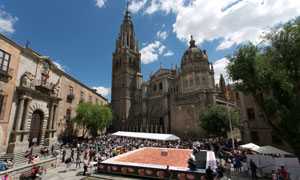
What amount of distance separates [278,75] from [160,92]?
3018cm

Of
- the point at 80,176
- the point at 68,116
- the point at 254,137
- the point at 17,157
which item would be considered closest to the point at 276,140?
the point at 254,137

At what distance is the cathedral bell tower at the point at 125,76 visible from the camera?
40.9 m

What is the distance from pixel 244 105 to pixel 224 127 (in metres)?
3.60

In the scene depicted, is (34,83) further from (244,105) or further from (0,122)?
(244,105)

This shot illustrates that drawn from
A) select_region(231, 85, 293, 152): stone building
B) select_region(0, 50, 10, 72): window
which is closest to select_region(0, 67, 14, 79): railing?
select_region(0, 50, 10, 72): window

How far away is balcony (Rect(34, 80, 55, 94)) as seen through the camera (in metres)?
14.5

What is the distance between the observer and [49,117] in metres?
16.3

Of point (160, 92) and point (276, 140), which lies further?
point (160, 92)

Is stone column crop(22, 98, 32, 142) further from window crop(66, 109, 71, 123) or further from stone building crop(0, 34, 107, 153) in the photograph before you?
window crop(66, 109, 71, 123)

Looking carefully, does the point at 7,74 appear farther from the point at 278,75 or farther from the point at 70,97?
the point at 278,75

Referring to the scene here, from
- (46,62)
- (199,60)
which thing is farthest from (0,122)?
(199,60)

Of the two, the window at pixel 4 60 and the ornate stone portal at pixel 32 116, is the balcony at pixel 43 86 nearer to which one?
the ornate stone portal at pixel 32 116

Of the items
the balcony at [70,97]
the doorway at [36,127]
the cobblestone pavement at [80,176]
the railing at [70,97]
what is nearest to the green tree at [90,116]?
the balcony at [70,97]

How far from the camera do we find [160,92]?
3816cm
